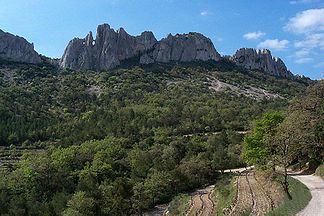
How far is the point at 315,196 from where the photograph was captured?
29250mm

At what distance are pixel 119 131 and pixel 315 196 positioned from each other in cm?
6948

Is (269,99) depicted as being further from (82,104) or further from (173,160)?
(173,160)

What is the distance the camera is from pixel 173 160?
6725cm

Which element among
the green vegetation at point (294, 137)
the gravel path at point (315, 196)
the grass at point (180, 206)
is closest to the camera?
the gravel path at point (315, 196)

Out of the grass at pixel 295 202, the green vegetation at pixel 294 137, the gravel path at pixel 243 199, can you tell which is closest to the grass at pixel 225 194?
the gravel path at pixel 243 199

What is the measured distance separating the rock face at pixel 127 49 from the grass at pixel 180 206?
131 meters

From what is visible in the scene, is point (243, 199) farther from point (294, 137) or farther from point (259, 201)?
point (294, 137)

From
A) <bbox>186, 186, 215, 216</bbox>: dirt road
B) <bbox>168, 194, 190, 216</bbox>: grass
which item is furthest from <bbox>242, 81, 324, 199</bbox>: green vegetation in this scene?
<bbox>168, 194, 190, 216</bbox>: grass

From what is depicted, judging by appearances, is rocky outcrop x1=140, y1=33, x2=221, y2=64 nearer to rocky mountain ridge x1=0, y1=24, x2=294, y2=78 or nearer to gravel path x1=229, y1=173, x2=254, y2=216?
rocky mountain ridge x1=0, y1=24, x2=294, y2=78

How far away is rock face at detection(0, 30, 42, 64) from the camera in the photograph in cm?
17296

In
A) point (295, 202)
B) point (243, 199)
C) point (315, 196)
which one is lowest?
point (243, 199)

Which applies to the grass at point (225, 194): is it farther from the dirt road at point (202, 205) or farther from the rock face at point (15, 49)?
the rock face at point (15, 49)

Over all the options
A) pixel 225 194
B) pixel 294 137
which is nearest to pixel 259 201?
pixel 294 137

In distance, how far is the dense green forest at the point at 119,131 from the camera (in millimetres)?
55688
